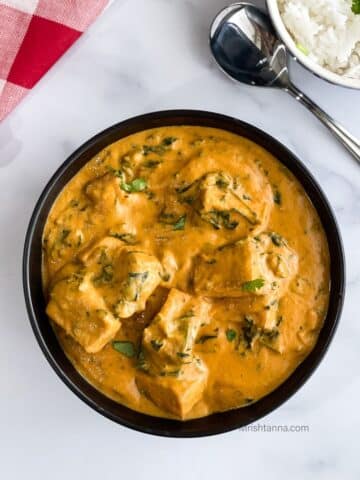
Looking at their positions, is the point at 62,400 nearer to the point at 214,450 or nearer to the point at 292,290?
the point at 214,450

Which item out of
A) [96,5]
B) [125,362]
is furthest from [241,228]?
[96,5]

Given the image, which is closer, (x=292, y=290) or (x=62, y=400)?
(x=292, y=290)

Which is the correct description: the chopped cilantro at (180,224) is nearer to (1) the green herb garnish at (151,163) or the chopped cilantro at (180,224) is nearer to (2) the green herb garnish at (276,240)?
(1) the green herb garnish at (151,163)

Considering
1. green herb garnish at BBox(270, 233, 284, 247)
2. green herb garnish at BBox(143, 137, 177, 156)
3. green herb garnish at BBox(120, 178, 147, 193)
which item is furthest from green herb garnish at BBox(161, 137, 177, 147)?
green herb garnish at BBox(270, 233, 284, 247)

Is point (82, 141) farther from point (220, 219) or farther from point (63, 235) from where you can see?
point (220, 219)

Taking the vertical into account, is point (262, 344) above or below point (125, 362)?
above

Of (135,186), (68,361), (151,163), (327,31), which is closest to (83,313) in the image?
(68,361)

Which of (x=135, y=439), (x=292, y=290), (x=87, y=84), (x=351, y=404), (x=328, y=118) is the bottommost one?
(x=135, y=439)
